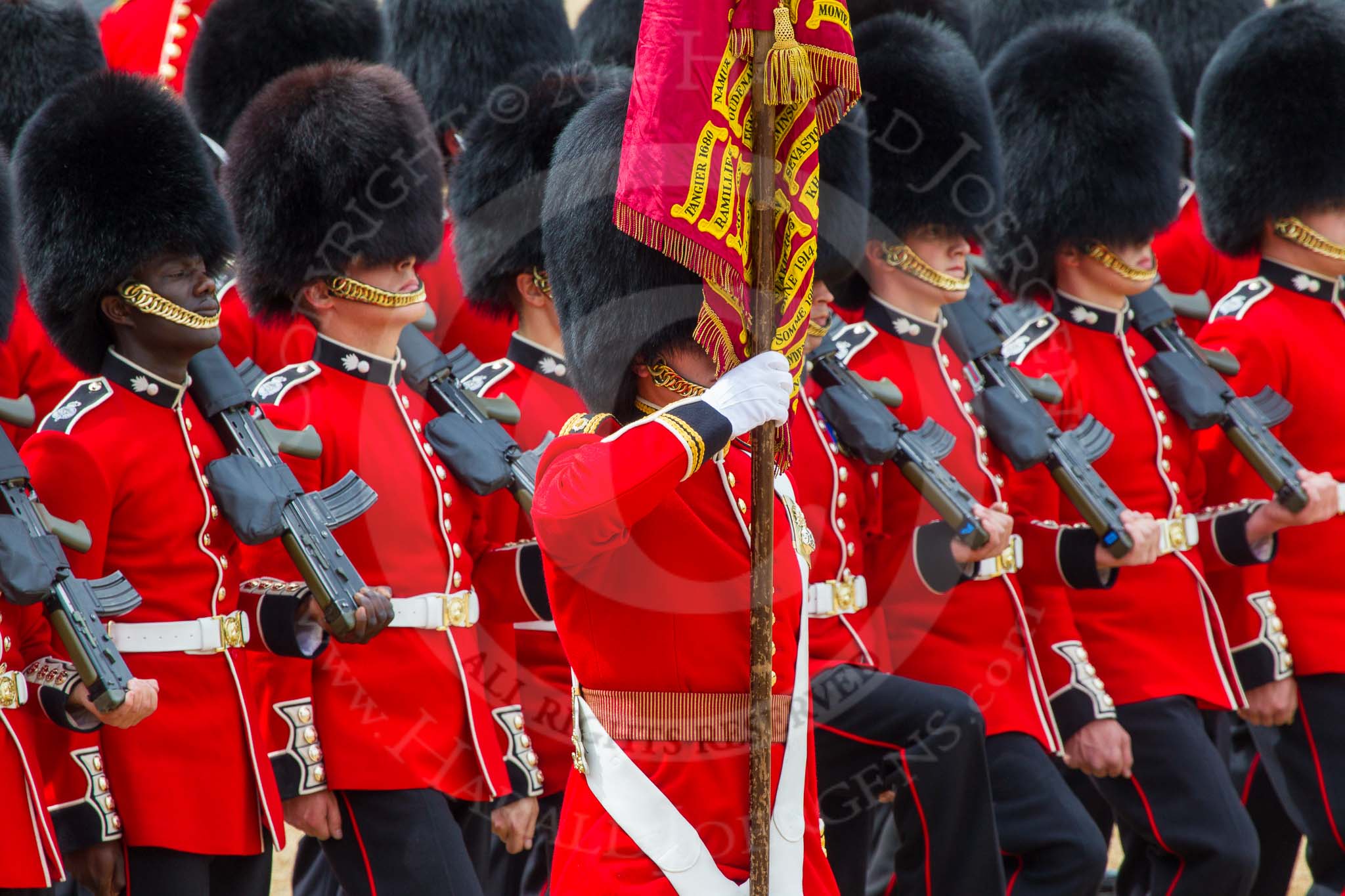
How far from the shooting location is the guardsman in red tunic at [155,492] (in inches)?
142

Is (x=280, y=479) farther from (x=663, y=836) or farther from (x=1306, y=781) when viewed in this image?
(x=1306, y=781)

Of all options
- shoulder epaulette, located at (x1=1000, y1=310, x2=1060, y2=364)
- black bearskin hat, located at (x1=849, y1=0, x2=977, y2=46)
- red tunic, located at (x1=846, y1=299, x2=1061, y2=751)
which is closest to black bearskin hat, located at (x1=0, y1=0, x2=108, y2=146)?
black bearskin hat, located at (x1=849, y1=0, x2=977, y2=46)

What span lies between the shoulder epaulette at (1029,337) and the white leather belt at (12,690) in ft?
7.96

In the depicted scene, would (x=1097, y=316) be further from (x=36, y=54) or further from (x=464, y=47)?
(x=36, y=54)

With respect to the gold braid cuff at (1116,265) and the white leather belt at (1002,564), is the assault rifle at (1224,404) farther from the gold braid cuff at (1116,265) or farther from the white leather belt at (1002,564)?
the white leather belt at (1002,564)

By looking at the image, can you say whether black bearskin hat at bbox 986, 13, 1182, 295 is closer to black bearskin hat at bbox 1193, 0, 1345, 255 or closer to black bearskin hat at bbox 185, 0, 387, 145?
black bearskin hat at bbox 1193, 0, 1345, 255

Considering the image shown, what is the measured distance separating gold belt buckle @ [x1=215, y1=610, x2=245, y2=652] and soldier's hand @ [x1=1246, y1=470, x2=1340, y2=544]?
2364 mm

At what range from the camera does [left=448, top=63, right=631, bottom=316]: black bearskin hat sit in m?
4.73

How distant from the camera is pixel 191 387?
3.86m

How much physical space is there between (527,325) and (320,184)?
59cm

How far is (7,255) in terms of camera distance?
3934mm

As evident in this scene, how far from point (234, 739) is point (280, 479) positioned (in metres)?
0.48

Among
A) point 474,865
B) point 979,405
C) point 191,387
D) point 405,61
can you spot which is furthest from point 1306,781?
point 405,61

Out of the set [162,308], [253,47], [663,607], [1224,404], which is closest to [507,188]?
[253,47]
